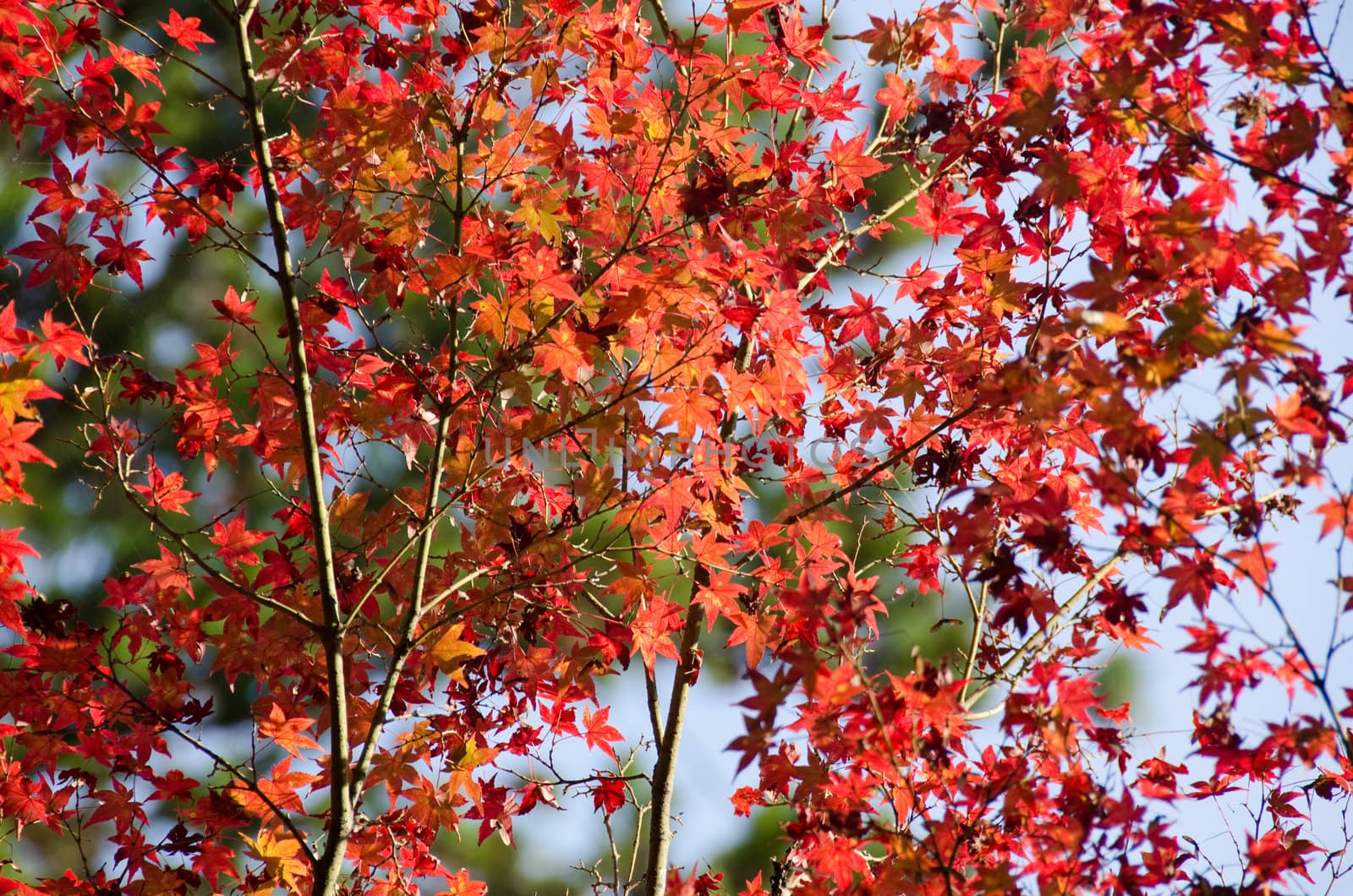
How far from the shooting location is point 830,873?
5.81ft

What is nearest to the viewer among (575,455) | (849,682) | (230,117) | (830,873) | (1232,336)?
(1232,336)

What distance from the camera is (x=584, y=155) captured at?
2.13 metres

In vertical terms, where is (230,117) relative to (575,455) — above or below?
above

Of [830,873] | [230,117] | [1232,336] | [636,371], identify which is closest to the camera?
[1232,336]

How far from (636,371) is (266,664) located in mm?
894

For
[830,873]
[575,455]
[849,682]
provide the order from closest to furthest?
[849,682]
[830,873]
[575,455]

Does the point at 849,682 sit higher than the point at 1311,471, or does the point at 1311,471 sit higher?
the point at 1311,471

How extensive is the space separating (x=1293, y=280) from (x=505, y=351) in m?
1.23

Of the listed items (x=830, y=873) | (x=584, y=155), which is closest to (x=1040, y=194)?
(x=584, y=155)

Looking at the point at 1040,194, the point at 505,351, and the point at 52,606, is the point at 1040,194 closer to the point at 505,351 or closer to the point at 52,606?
the point at 505,351

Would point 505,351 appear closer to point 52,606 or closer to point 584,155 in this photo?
point 584,155

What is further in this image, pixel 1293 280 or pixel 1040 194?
pixel 1040 194

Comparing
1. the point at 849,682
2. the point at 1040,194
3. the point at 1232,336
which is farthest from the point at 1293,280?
the point at 849,682

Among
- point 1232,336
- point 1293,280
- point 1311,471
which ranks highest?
point 1293,280
